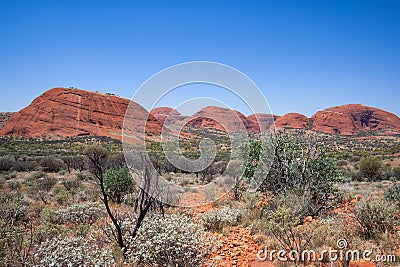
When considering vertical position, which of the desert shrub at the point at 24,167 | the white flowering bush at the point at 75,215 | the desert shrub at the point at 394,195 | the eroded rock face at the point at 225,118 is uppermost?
the eroded rock face at the point at 225,118

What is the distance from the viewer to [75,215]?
8016mm

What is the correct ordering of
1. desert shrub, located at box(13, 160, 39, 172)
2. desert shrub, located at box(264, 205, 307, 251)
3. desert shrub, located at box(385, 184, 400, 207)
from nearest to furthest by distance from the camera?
desert shrub, located at box(264, 205, 307, 251) → desert shrub, located at box(385, 184, 400, 207) → desert shrub, located at box(13, 160, 39, 172)

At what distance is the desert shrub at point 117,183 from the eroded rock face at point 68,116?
47241 mm

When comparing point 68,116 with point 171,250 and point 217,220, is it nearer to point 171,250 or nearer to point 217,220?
point 217,220

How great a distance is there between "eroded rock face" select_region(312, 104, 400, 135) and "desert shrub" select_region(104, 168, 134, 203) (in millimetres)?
98710

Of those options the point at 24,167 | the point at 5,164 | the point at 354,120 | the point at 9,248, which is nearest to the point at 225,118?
the point at 9,248

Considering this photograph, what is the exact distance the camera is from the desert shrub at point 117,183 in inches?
426

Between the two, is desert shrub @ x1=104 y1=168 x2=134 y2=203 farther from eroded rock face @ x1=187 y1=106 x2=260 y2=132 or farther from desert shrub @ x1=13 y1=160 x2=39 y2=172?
desert shrub @ x1=13 y1=160 x2=39 y2=172

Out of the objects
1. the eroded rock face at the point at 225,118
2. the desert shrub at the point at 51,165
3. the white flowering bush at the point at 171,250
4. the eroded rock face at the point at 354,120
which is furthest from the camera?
the eroded rock face at the point at 354,120

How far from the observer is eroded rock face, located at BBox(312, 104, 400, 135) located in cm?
10166

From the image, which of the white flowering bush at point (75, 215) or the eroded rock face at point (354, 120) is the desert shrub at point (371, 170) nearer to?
the white flowering bush at point (75, 215)

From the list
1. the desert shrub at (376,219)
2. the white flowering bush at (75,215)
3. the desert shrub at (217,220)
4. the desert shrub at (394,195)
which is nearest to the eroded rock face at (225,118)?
the desert shrub at (217,220)

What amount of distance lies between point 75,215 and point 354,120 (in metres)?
128

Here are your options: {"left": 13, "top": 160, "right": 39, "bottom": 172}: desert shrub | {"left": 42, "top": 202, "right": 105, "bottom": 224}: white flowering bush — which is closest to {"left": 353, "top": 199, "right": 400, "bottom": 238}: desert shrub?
{"left": 42, "top": 202, "right": 105, "bottom": 224}: white flowering bush
